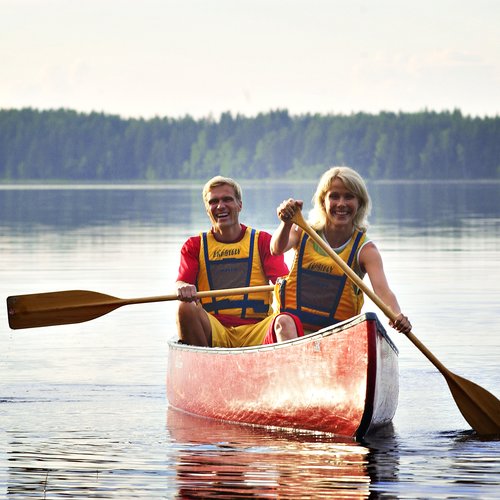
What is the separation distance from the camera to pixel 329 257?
7.69 metres

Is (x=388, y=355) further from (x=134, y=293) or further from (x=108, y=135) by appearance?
(x=108, y=135)

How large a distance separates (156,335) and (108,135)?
466 ft

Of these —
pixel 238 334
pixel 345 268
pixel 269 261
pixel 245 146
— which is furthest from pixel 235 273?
pixel 245 146

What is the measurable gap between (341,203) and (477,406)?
4.41 ft

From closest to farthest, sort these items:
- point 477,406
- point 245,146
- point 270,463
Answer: point 270,463
point 477,406
point 245,146

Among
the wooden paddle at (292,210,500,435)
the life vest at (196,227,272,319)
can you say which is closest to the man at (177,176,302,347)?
the life vest at (196,227,272,319)

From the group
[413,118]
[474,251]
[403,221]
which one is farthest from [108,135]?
[474,251]

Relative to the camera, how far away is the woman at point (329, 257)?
25.0ft

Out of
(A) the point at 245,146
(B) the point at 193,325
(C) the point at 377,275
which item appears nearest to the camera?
(C) the point at 377,275

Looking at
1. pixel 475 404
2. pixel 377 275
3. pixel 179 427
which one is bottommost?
pixel 179 427

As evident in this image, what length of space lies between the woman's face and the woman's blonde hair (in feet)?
0.06

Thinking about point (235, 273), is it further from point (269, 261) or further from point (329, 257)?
point (329, 257)

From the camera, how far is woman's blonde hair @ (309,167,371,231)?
7.60 meters

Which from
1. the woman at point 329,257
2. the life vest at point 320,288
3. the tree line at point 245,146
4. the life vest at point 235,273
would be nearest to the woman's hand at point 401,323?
the woman at point 329,257
